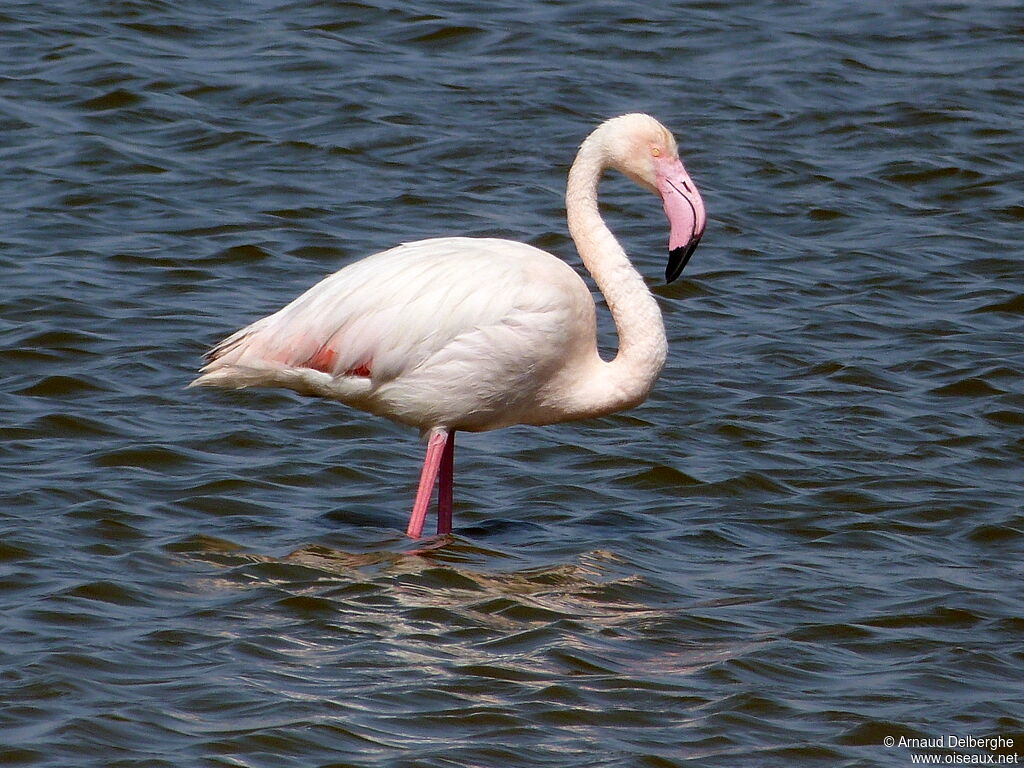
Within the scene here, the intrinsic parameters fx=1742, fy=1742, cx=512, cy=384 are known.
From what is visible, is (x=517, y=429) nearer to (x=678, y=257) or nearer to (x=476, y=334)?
(x=678, y=257)

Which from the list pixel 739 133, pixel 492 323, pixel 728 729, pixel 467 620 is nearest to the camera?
pixel 728 729

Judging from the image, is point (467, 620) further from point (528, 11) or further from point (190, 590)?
point (528, 11)

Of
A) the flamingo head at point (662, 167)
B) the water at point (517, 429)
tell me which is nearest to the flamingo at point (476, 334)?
the flamingo head at point (662, 167)

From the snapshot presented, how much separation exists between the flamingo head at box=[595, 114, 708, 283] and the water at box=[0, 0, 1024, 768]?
1297mm

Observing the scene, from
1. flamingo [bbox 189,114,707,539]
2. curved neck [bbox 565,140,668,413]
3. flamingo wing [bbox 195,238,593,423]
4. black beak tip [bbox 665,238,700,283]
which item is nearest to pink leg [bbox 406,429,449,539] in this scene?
flamingo [bbox 189,114,707,539]

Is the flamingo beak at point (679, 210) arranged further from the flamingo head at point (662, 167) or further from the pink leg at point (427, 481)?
the pink leg at point (427, 481)

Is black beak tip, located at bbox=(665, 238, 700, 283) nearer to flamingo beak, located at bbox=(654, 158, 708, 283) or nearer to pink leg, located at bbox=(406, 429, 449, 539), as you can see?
flamingo beak, located at bbox=(654, 158, 708, 283)

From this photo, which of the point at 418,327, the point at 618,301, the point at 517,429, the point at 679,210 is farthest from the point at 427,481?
the point at 517,429

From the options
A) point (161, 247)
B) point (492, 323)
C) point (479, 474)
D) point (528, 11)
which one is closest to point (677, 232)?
point (492, 323)

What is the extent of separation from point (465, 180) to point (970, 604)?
19.5ft

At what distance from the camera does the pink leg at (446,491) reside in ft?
24.1

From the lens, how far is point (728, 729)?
18.7 ft

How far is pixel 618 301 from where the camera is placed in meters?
7.34

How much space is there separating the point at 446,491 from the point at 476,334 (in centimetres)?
79
